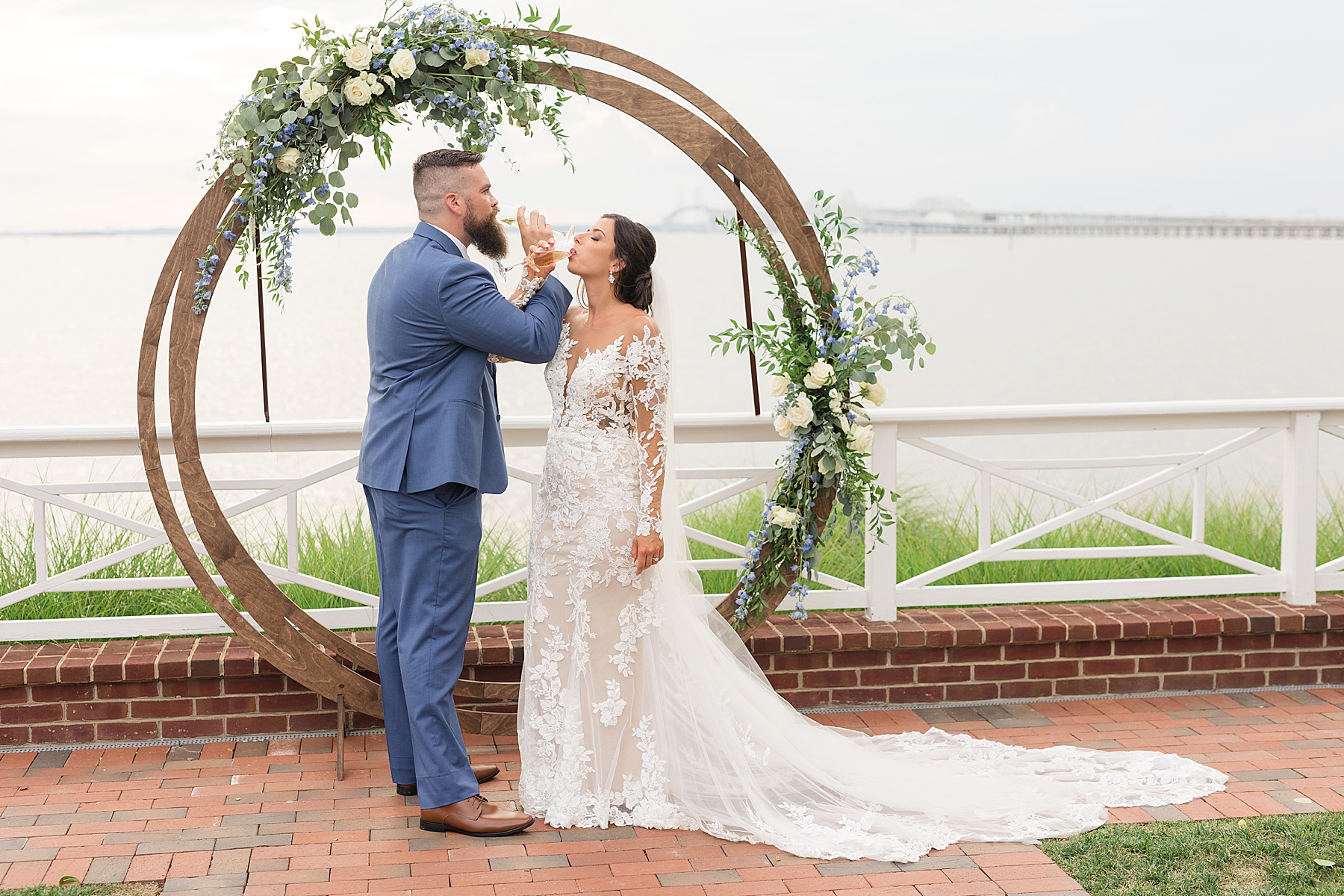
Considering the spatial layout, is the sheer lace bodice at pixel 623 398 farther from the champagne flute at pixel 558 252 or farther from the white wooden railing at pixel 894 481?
the white wooden railing at pixel 894 481

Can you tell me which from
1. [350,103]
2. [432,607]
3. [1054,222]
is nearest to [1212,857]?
[432,607]

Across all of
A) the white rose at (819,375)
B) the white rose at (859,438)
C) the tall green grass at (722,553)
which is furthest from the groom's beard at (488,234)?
the tall green grass at (722,553)

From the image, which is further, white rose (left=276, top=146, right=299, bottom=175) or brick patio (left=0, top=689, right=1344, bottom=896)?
white rose (left=276, top=146, right=299, bottom=175)

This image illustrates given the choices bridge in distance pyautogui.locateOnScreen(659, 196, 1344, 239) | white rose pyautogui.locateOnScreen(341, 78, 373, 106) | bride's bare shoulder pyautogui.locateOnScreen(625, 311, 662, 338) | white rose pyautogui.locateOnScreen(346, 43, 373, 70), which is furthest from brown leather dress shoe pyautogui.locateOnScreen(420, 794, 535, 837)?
bridge in distance pyautogui.locateOnScreen(659, 196, 1344, 239)

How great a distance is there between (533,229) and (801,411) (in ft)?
3.87

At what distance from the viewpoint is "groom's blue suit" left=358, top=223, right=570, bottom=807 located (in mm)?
3541

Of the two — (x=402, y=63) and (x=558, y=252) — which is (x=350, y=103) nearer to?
(x=402, y=63)

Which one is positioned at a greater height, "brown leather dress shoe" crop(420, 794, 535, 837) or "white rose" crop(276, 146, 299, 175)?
"white rose" crop(276, 146, 299, 175)

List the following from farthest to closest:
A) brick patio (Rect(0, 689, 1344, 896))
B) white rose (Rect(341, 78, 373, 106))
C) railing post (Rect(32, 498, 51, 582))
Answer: railing post (Rect(32, 498, 51, 582)) < white rose (Rect(341, 78, 373, 106)) < brick patio (Rect(0, 689, 1344, 896))

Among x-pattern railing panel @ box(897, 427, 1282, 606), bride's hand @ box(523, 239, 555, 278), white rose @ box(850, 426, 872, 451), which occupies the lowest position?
x-pattern railing panel @ box(897, 427, 1282, 606)

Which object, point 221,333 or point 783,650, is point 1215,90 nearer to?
point 221,333

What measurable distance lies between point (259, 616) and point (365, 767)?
642 mm

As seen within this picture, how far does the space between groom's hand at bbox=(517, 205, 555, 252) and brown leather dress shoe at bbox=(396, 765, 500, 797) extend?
170 centimetres

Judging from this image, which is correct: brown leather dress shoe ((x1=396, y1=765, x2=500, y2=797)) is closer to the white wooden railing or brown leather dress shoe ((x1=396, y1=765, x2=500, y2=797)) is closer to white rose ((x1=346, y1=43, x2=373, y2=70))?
the white wooden railing
